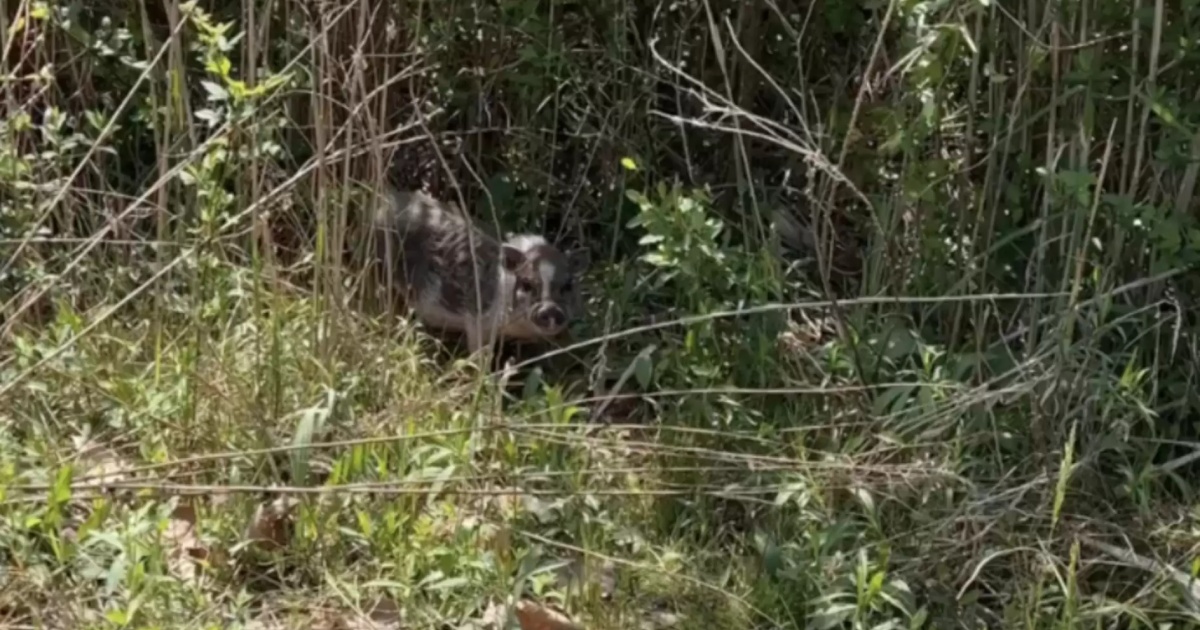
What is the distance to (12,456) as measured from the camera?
3.67 meters

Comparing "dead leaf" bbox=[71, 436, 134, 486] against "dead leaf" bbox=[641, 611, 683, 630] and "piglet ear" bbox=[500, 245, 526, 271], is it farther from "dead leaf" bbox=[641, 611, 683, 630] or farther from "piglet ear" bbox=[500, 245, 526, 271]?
"piglet ear" bbox=[500, 245, 526, 271]

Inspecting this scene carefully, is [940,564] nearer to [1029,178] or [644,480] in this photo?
[644,480]

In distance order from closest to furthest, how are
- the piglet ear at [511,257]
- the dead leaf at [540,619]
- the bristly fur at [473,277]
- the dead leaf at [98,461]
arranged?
the dead leaf at [540,619] < the dead leaf at [98,461] < the bristly fur at [473,277] < the piglet ear at [511,257]

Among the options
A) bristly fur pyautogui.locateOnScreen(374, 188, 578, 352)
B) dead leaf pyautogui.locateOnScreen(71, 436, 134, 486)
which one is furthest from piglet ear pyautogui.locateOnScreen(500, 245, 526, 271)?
dead leaf pyautogui.locateOnScreen(71, 436, 134, 486)

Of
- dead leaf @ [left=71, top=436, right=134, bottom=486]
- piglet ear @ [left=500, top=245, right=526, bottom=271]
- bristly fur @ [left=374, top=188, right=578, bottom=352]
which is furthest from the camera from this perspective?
piglet ear @ [left=500, top=245, right=526, bottom=271]

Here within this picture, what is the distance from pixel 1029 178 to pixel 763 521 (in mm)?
1137

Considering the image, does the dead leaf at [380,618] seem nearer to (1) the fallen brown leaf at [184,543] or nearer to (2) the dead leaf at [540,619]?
(2) the dead leaf at [540,619]

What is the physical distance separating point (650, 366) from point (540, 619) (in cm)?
94

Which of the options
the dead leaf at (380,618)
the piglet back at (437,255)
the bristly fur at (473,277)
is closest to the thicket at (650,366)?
the dead leaf at (380,618)

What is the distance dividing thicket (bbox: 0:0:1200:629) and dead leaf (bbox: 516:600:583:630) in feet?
0.15

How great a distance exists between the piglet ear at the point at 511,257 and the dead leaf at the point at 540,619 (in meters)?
1.57

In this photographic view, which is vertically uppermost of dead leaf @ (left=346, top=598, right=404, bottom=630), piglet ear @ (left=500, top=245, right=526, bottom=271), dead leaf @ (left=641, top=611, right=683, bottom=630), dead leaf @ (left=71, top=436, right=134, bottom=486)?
dead leaf @ (left=71, top=436, right=134, bottom=486)

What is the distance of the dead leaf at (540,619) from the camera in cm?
341

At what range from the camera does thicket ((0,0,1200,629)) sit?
11.5 feet
